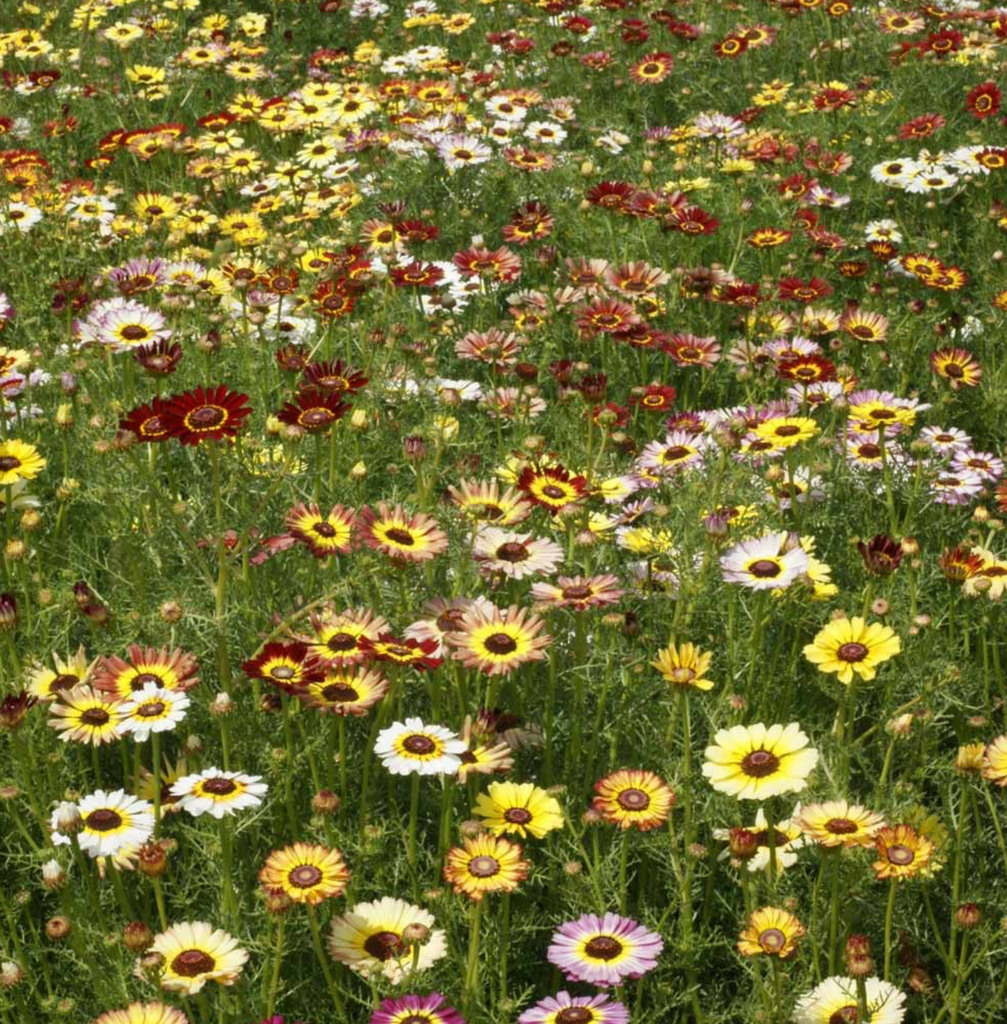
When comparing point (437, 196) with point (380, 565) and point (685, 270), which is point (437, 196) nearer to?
point (685, 270)

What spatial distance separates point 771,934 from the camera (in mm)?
1876

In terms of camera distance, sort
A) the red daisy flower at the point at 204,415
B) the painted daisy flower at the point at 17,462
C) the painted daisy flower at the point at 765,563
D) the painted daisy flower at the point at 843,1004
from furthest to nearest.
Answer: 1. the painted daisy flower at the point at 17,462
2. the painted daisy flower at the point at 765,563
3. the red daisy flower at the point at 204,415
4. the painted daisy flower at the point at 843,1004

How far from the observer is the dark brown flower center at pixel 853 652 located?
92.3 inches

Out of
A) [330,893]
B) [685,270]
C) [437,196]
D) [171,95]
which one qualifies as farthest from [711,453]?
[171,95]

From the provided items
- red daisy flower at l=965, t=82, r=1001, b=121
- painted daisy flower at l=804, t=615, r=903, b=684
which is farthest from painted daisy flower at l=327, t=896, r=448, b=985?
red daisy flower at l=965, t=82, r=1001, b=121

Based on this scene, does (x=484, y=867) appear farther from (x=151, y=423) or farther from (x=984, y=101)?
(x=984, y=101)

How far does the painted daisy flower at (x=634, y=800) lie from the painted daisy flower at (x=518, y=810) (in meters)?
0.07

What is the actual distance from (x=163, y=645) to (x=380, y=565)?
0.39 metres

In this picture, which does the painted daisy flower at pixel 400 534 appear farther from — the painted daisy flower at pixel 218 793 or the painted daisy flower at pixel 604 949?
the painted daisy flower at pixel 604 949

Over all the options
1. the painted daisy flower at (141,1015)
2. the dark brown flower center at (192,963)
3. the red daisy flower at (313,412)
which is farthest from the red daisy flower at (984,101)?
the painted daisy flower at (141,1015)

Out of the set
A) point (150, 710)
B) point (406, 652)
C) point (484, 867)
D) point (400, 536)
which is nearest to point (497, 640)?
point (406, 652)

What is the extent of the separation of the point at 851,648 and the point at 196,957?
1102 millimetres

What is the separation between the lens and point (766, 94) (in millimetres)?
5676

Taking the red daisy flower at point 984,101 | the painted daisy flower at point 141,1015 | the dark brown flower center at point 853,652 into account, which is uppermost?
the dark brown flower center at point 853,652
